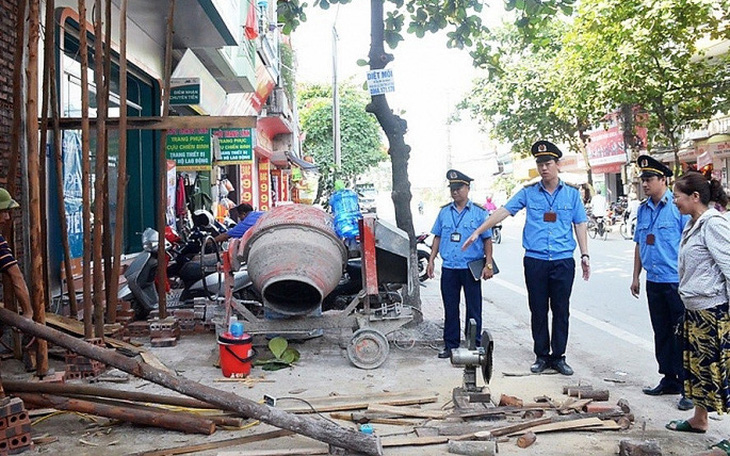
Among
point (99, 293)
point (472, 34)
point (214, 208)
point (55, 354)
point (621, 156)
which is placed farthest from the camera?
point (621, 156)

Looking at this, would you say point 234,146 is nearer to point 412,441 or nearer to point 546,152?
point 546,152

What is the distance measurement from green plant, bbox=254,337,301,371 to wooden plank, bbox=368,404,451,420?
1569mm

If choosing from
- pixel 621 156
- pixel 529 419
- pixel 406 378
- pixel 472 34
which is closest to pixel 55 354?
pixel 406 378

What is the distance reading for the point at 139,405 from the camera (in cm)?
456

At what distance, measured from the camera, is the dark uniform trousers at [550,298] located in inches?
235

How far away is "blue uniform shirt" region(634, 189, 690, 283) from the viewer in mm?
5301

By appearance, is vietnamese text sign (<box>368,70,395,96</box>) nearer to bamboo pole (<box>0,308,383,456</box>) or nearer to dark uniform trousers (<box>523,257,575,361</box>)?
dark uniform trousers (<box>523,257,575,361</box>)

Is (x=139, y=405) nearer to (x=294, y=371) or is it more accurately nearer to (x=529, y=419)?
(x=294, y=371)

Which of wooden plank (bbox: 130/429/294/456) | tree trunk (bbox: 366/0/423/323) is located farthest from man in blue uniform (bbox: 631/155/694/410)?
tree trunk (bbox: 366/0/423/323)

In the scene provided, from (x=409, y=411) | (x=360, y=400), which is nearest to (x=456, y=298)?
(x=360, y=400)

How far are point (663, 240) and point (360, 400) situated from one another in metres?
2.59

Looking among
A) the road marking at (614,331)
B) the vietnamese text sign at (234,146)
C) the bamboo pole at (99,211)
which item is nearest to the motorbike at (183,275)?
the bamboo pole at (99,211)

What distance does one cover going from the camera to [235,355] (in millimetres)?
5746

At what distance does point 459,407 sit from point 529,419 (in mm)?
451
